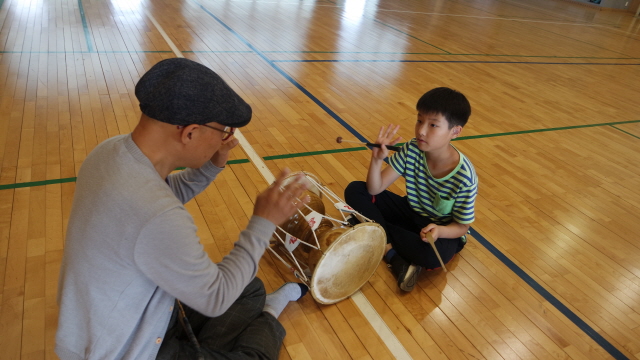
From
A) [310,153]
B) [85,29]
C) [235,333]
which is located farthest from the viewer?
[85,29]

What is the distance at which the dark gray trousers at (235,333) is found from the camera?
1.32 m

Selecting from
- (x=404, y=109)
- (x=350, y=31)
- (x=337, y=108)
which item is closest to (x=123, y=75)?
(x=337, y=108)

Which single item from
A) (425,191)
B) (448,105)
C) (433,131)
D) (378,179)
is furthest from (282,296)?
(448,105)

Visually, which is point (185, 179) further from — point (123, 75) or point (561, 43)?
point (561, 43)

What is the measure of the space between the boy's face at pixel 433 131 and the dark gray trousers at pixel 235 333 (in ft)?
2.95

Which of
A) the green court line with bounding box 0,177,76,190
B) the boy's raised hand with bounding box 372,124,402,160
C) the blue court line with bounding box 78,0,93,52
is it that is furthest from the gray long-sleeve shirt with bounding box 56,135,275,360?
the blue court line with bounding box 78,0,93,52

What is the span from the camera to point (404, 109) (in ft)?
12.8

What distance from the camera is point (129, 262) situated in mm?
A: 950

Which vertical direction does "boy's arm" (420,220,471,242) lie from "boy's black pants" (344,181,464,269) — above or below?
above

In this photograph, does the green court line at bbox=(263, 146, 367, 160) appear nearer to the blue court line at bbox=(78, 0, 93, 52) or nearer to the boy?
the boy

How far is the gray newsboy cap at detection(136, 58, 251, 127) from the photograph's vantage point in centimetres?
93

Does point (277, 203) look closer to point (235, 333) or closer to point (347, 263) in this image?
point (235, 333)

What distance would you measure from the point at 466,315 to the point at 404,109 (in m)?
2.33

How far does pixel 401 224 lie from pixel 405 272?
0.93 ft
